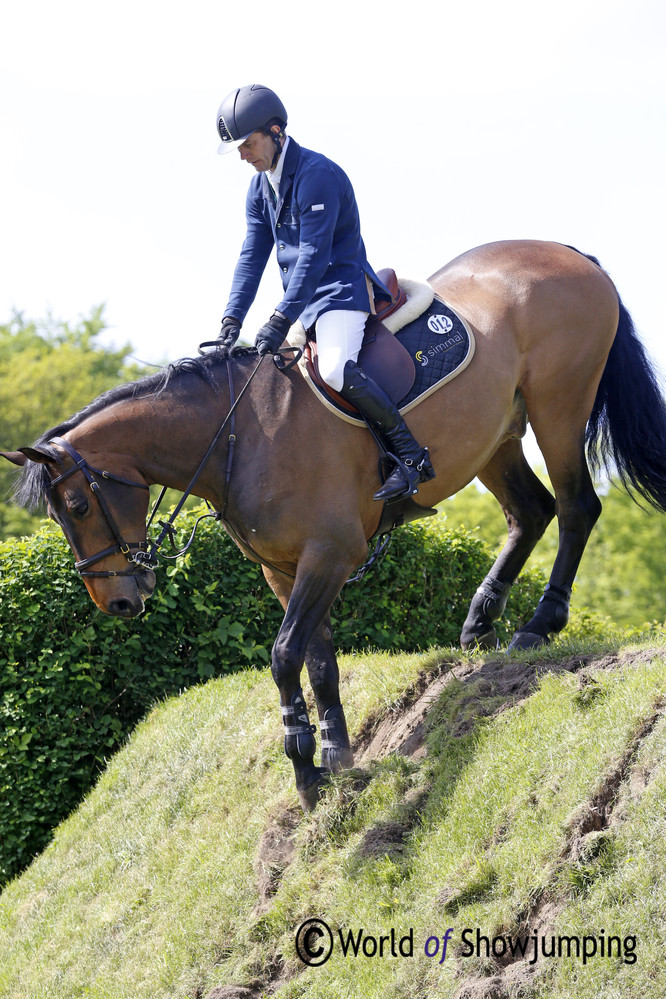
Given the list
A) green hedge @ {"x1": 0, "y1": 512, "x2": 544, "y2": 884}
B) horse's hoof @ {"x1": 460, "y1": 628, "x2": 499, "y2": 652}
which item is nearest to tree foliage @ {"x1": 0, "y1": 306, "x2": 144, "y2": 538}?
green hedge @ {"x1": 0, "y1": 512, "x2": 544, "y2": 884}

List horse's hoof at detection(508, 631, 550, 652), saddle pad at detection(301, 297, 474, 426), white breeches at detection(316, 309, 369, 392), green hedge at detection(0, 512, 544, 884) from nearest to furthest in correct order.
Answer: white breeches at detection(316, 309, 369, 392), saddle pad at detection(301, 297, 474, 426), horse's hoof at detection(508, 631, 550, 652), green hedge at detection(0, 512, 544, 884)

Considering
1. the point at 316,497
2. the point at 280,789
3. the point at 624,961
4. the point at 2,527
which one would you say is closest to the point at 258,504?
the point at 316,497

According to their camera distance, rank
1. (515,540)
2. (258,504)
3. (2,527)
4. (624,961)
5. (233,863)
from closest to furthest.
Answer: (624,961)
(258,504)
(233,863)
(515,540)
(2,527)

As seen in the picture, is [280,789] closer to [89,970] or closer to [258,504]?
[89,970]

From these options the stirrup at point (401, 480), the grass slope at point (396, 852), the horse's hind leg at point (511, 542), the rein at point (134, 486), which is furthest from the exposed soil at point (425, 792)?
the rein at point (134, 486)

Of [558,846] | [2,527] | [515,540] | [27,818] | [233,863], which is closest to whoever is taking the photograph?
[558,846]

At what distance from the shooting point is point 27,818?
856 centimetres

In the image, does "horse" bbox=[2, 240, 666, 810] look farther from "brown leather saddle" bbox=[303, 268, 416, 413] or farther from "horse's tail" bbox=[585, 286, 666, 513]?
"brown leather saddle" bbox=[303, 268, 416, 413]

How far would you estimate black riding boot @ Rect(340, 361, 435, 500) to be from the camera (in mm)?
5504

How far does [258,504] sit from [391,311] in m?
1.54

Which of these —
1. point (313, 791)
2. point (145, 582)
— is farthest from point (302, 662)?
point (145, 582)

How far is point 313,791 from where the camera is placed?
5.75m

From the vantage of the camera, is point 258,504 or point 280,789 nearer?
point 258,504

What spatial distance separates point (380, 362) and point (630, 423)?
6.98ft
